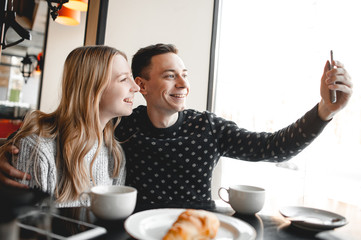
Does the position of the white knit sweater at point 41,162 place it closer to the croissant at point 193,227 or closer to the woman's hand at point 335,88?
Result: the croissant at point 193,227

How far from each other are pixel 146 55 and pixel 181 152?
65 centimetres

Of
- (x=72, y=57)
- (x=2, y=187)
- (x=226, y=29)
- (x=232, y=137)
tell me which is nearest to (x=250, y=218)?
(x=232, y=137)

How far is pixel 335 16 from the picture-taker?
194cm

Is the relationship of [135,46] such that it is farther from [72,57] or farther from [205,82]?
[72,57]

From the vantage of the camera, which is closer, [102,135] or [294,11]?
[102,135]

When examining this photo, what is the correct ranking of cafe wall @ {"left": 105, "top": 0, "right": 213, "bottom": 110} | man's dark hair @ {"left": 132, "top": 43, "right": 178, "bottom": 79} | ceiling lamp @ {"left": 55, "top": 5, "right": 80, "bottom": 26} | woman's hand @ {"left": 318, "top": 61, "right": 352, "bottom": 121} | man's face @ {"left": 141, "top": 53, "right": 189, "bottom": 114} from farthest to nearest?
ceiling lamp @ {"left": 55, "top": 5, "right": 80, "bottom": 26} < cafe wall @ {"left": 105, "top": 0, "right": 213, "bottom": 110} < man's dark hair @ {"left": 132, "top": 43, "right": 178, "bottom": 79} < man's face @ {"left": 141, "top": 53, "right": 189, "bottom": 114} < woman's hand @ {"left": 318, "top": 61, "right": 352, "bottom": 121}

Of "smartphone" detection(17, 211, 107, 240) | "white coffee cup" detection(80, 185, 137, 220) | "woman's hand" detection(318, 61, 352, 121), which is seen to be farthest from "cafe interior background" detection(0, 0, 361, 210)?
"smartphone" detection(17, 211, 107, 240)

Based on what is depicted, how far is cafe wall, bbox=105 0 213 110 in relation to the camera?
2021mm

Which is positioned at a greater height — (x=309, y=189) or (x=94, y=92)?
(x=94, y=92)

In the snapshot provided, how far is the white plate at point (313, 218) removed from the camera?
80 cm

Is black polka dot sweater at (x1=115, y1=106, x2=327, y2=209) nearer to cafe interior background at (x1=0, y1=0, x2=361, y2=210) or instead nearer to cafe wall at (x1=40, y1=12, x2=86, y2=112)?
cafe interior background at (x1=0, y1=0, x2=361, y2=210)

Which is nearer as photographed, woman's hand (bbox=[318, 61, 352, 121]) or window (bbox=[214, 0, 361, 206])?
woman's hand (bbox=[318, 61, 352, 121])

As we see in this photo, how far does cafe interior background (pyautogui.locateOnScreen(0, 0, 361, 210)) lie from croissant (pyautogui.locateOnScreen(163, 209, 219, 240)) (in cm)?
113

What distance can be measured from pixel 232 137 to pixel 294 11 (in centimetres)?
126
